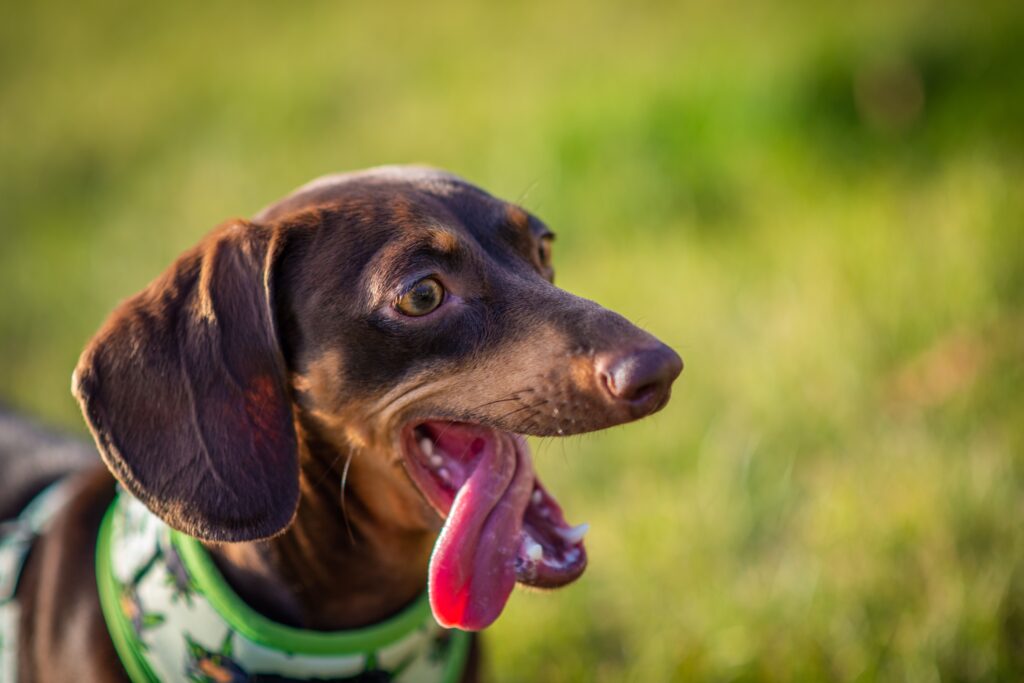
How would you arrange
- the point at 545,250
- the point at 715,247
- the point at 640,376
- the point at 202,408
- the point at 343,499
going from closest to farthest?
1. the point at 640,376
2. the point at 202,408
3. the point at 343,499
4. the point at 545,250
5. the point at 715,247

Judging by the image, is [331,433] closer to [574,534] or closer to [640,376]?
[574,534]

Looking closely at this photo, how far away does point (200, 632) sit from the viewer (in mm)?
2068

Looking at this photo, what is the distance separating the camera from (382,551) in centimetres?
226

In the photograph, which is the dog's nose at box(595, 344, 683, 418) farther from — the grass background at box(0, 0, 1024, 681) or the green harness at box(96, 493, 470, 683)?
the grass background at box(0, 0, 1024, 681)

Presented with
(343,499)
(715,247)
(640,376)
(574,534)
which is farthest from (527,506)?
(715,247)

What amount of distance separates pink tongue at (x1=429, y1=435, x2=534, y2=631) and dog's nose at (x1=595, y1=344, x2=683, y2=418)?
14.3 inches

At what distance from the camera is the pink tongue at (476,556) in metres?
2.06

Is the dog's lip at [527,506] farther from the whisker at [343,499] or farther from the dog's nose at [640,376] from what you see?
the dog's nose at [640,376]

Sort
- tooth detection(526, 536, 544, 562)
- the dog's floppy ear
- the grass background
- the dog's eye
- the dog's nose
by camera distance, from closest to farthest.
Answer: the dog's nose → the dog's floppy ear → tooth detection(526, 536, 544, 562) → the dog's eye → the grass background

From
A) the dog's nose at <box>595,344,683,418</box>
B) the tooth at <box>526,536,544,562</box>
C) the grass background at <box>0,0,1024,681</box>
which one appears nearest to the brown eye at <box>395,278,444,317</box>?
the dog's nose at <box>595,344,683,418</box>

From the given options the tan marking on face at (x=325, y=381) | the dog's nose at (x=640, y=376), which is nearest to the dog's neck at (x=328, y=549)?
the tan marking on face at (x=325, y=381)

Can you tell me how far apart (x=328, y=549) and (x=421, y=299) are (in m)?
0.57

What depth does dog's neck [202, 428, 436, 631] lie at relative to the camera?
217cm

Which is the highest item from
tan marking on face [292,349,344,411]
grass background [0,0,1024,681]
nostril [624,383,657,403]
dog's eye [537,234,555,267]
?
dog's eye [537,234,555,267]
